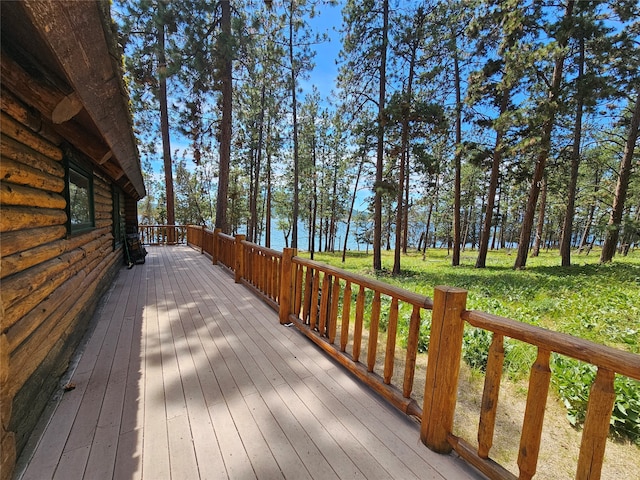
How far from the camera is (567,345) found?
112 cm

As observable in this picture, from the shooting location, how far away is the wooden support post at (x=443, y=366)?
1.50m

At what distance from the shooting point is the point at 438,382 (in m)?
1.56

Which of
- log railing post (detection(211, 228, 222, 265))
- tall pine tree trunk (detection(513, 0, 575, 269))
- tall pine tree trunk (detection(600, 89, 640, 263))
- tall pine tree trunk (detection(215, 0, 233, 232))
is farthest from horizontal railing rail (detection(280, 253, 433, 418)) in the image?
tall pine tree trunk (detection(600, 89, 640, 263))

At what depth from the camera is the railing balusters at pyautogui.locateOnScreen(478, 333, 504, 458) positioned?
54.4 inches

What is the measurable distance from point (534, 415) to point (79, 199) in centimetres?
470

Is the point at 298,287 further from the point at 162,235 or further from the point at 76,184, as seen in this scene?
the point at 162,235

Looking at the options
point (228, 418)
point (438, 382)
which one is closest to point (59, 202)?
point (228, 418)

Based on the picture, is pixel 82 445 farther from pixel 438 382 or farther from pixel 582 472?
pixel 582 472

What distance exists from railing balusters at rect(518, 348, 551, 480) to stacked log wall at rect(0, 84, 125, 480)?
2.41 meters

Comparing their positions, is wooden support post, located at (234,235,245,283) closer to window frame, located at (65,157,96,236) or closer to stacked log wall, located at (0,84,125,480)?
window frame, located at (65,157,96,236)

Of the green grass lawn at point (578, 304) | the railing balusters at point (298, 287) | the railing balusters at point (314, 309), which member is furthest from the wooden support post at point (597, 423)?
the green grass lawn at point (578, 304)

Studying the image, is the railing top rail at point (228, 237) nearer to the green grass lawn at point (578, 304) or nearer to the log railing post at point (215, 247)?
the log railing post at point (215, 247)

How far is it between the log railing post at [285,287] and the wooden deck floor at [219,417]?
0.23m

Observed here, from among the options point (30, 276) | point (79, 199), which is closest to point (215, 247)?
point (79, 199)
